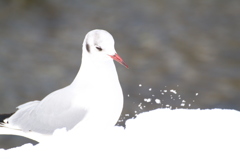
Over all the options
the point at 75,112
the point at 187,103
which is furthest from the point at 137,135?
the point at 187,103

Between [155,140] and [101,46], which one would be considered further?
[155,140]

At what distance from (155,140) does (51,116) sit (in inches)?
12.4

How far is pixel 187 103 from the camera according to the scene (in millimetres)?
2670

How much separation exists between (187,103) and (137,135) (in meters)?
0.93

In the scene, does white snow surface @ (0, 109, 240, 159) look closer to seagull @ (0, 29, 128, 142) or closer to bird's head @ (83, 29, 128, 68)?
seagull @ (0, 29, 128, 142)

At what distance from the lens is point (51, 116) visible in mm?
1736

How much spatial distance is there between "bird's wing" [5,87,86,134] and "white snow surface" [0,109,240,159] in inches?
1.2

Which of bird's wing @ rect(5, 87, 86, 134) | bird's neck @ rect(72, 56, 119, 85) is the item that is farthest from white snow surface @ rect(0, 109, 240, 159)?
bird's neck @ rect(72, 56, 119, 85)

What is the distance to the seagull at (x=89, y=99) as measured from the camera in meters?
1.63

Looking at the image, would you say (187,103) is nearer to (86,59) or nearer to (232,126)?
(232,126)

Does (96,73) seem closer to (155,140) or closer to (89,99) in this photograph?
(89,99)

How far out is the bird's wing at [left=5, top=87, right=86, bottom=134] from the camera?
5.51 feet

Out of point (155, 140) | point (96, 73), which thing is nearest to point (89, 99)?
point (96, 73)

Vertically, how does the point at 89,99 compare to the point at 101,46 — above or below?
below
